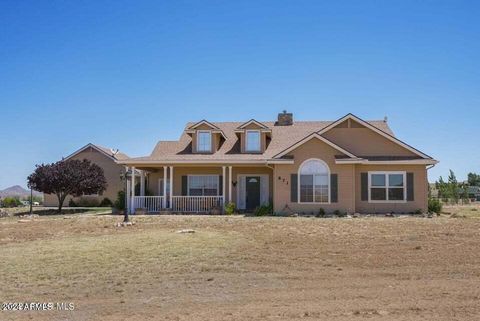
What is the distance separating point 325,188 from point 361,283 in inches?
643

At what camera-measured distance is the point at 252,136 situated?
93.9 feet

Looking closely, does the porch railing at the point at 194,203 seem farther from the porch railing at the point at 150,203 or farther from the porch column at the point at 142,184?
the porch column at the point at 142,184

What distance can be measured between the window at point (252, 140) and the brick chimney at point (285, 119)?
403cm

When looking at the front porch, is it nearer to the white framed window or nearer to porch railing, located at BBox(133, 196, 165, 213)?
porch railing, located at BBox(133, 196, 165, 213)

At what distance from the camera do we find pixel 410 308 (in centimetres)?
723

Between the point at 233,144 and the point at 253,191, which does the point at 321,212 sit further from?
the point at 233,144

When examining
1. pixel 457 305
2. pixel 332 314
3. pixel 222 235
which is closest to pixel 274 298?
pixel 332 314

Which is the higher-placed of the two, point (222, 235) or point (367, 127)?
point (367, 127)

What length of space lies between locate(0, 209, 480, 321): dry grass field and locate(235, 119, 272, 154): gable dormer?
12915 millimetres

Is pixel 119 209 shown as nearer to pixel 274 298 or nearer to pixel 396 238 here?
pixel 396 238

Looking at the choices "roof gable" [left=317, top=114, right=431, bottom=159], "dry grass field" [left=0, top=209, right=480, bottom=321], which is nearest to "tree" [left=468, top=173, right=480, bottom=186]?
"roof gable" [left=317, top=114, right=431, bottom=159]

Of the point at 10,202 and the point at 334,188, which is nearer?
the point at 334,188

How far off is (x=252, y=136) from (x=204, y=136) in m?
2.91

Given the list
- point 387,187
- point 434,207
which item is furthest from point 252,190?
point 434,207
